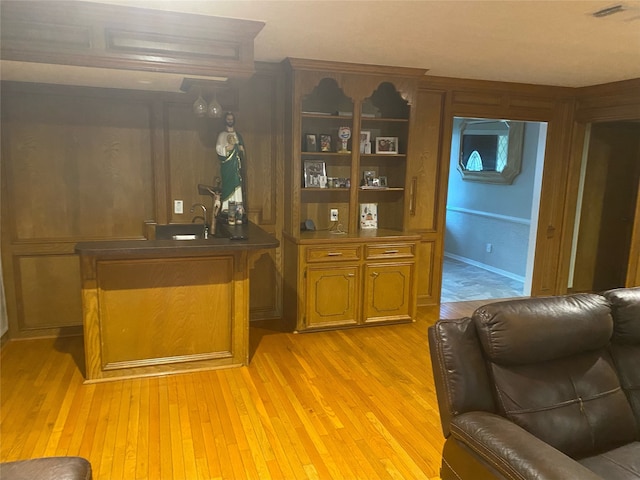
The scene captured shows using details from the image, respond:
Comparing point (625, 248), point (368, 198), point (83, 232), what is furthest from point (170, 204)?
point (625, 248)

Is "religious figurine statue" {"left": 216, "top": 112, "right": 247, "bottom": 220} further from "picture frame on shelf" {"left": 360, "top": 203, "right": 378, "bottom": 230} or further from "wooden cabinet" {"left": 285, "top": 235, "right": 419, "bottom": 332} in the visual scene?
"picture frame on shelf" {"left": 360, "top": 203, "right": 378, "bottom": 230}

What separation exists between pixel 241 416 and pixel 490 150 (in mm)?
5442

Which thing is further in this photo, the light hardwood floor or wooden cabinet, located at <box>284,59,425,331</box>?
wooden cabinet, located at <box>284,59,425,331</box>

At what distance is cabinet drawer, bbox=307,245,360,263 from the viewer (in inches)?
160

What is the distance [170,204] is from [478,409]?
10.2 feet

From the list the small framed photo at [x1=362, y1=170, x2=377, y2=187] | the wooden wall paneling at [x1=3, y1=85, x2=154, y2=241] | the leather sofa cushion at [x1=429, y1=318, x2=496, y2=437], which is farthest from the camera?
the small framed photo at [x1=362, y1=170, x2=377, y2=187]

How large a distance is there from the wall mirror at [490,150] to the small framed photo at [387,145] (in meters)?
2.01

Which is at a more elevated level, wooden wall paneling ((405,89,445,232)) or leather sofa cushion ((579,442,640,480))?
wooden wall paneling ((405,89,445,232))

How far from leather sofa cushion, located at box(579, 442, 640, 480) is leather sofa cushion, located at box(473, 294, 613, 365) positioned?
15.1 inches

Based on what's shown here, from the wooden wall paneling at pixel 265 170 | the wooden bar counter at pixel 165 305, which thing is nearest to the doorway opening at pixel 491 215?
the wooden wall paneling at pixel 265 170

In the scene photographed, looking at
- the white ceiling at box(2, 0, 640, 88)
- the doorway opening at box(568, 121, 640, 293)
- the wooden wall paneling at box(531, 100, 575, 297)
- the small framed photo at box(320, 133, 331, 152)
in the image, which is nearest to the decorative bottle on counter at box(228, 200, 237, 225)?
the small framed photo at box(320, 133, 331, 152)

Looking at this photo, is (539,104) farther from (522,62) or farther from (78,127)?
(78,127)

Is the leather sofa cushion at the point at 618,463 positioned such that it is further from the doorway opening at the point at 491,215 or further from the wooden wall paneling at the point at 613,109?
the doorway opening at the point at 491,215

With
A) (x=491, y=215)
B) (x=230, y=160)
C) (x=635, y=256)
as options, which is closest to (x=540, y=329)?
(x=230, y=160)
